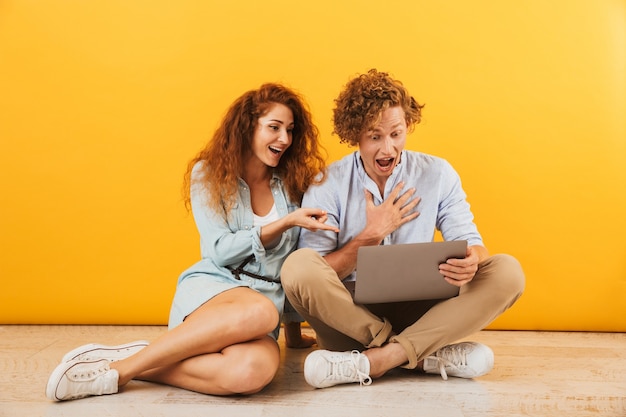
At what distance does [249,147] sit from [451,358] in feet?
3.18

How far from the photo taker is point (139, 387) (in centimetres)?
194

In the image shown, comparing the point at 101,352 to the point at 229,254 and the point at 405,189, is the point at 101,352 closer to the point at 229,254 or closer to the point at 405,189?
the point at 229,254

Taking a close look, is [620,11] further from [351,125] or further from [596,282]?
[351,125]

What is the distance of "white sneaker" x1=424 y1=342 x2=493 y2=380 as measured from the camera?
2.00 m

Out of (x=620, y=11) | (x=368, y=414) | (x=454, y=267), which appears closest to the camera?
(x=368, y=414)

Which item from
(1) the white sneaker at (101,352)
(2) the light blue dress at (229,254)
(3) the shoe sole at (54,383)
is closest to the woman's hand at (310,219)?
(2) the light blue dress at (229,254)

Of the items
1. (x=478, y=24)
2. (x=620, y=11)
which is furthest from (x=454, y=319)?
(x=620, y=11)

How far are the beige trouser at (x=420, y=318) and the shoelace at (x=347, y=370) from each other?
3.3 inches

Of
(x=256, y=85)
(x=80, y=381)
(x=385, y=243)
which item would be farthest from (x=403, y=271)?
(x=256, y=85)

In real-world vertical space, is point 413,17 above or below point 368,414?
above

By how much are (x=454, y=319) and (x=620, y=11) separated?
1.59m

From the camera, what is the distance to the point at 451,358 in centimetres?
204

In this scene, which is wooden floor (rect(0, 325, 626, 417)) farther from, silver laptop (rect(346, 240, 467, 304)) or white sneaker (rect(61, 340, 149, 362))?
silver laptop (rect(346, 240, 467, 304))

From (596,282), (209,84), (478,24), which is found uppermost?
(478,24)
